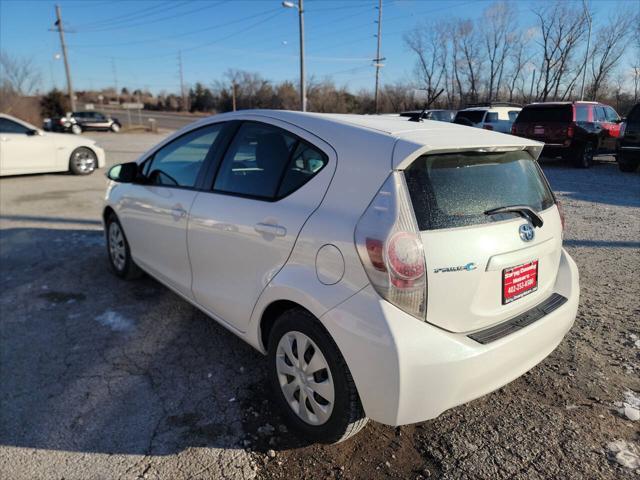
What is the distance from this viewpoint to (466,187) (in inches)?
85.5

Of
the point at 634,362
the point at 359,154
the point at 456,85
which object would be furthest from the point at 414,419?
the point at 456,85

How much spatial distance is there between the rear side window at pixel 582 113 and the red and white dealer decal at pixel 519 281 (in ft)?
42.1

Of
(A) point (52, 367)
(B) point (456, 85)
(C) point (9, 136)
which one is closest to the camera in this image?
(A) point (52, 367)

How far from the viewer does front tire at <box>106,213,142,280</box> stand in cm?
435

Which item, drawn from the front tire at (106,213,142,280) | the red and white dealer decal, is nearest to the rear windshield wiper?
the red and white dealer decal

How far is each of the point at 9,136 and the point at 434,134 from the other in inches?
443

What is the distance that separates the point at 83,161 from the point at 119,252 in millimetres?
8432

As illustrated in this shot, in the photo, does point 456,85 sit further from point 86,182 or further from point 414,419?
point 414,419

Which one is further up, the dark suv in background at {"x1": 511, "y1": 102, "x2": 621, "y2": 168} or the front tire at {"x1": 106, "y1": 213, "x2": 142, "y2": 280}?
the dark suv in background at {"x1": 511, "y1": 102, "x2": 621, "y2": 168}

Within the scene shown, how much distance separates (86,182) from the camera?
34.5 ft

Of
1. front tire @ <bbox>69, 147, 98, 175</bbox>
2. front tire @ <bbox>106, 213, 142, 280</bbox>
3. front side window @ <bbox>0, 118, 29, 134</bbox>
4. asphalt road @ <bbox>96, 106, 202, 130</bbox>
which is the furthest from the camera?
asphalt road @ <bbox>96, 106, 202, 130</bbox>

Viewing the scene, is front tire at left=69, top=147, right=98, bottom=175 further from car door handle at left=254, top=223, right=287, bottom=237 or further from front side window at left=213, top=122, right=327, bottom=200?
car door handle at left=254, top=223, right=287, bottom=237

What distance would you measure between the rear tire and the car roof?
40.6 feet

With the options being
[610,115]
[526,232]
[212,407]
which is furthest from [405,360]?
[610,115]
